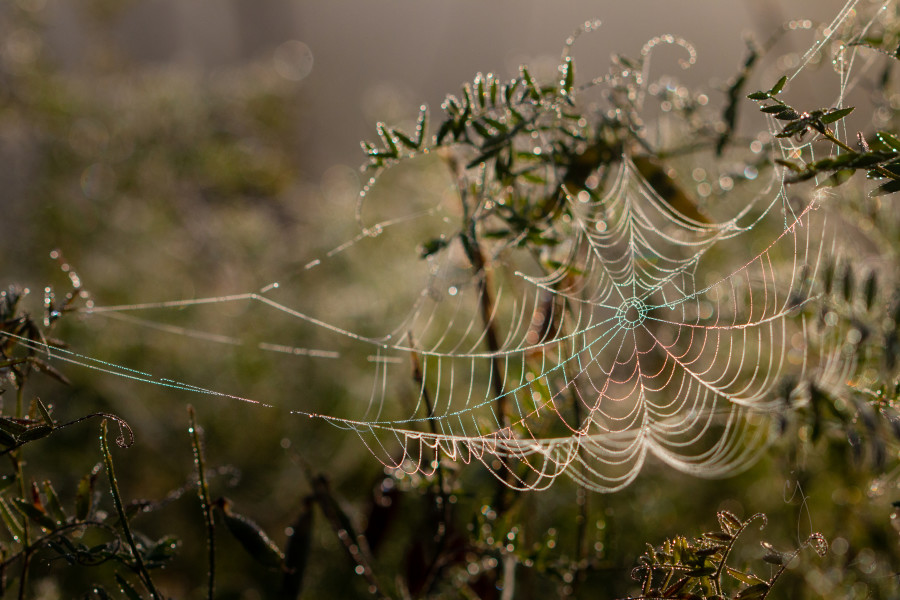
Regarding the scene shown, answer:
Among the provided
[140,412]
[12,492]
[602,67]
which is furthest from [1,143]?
[602,67]

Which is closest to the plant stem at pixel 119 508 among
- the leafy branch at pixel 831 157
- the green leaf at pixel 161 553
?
the green leaf at pixel 161 553

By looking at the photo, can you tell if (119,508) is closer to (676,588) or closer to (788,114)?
(676,588)

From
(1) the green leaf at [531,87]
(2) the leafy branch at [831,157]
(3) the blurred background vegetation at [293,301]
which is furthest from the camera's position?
(3) the blurred background vegetation at [293,301]

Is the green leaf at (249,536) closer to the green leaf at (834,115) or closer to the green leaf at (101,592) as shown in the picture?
the green leaf at (101,592)

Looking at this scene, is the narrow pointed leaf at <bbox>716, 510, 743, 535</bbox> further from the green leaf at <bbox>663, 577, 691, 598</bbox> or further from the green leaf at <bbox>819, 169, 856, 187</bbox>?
the green leaf at <bbox>819, 169, 856, 187</bbox>

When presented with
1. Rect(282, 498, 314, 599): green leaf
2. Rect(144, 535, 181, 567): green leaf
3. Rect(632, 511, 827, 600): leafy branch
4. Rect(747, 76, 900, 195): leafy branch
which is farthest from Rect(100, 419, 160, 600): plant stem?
Answer: Rect(747, 76, 900, 195): leafy branch
